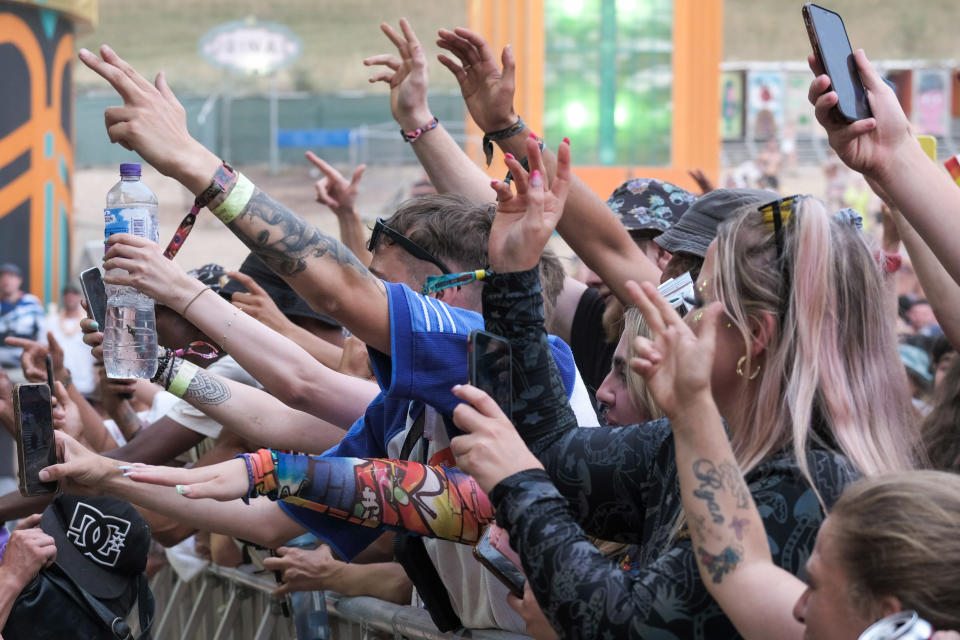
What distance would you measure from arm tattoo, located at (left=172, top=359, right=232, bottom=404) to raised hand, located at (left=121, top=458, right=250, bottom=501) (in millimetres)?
938

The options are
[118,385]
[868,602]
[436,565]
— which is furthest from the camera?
[118,385]

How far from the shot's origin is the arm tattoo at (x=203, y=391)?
299 centimetres

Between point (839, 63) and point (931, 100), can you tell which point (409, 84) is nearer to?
point (839, 63)

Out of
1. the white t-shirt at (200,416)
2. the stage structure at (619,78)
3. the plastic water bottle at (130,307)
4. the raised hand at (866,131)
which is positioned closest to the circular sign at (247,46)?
the stage structure at (619,78)

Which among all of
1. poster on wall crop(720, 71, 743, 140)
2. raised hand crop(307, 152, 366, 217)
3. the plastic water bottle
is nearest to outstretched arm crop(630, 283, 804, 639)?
the plastic water bottle

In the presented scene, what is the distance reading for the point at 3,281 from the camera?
12359 mm

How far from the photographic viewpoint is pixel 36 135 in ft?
44.4

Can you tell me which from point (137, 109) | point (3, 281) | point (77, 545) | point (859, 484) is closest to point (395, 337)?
point (137, 109)

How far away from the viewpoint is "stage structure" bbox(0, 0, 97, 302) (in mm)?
13273

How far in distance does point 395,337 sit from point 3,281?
36.7ft

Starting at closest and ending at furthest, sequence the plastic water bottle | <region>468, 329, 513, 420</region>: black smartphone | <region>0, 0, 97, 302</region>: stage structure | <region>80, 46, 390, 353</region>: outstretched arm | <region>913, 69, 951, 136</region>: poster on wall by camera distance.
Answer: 1. <region>468, 329, 513, 420</region>: black smartphone
2. <region>80, 46, 390, 353</region>: outstretched arm
3. the plastic water bottle
4. <region>0, 0, 97, 302</region>: stage structure
5. <region>913, 69, 951, 136</region>: poster on wall

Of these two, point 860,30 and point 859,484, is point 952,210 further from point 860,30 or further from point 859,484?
point 860,30

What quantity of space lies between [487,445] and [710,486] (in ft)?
1.20

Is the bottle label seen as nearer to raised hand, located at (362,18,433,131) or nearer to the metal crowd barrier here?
raised hand, located at (362,18,433,131)
